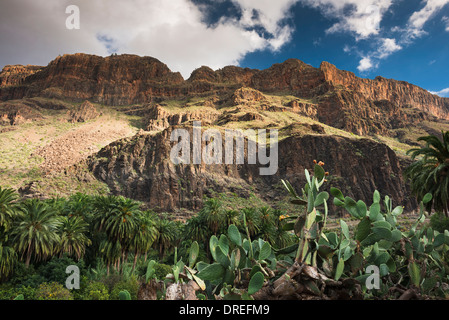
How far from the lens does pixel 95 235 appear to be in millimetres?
28219

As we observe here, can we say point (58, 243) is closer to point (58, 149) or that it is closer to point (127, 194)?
point (127, 194)

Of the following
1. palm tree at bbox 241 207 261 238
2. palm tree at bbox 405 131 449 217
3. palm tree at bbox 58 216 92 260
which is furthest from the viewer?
palm tree at bbox 241 207 261 238

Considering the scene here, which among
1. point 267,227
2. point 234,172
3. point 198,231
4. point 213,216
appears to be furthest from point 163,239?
point 234,172

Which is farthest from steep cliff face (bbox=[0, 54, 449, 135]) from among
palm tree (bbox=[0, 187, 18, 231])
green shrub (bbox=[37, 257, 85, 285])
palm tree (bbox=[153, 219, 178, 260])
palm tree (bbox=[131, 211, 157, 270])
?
palm tree (bbox=[0, 187, 18, 231])

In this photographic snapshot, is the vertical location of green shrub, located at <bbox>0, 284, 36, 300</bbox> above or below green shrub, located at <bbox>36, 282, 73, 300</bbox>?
below

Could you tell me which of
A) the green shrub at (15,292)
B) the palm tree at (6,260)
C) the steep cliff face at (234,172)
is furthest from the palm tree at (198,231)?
the steep cliff face at (234,172)

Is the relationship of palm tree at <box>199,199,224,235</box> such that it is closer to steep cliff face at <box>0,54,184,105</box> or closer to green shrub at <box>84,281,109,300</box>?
green shrub at <box>84,281,109,300</box>

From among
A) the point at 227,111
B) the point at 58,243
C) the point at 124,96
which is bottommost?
the point at 58,243

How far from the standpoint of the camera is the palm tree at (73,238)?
2394 centimetres

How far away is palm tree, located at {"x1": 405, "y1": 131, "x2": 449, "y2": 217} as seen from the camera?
14938mm

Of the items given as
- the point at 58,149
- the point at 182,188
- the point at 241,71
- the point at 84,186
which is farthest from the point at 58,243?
the point at 241,71

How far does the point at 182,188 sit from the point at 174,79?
130336 millimetres

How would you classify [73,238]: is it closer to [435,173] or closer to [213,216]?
[213,216]

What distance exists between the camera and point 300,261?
2.73m
